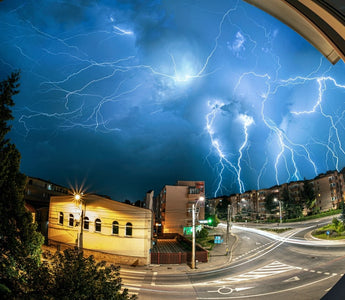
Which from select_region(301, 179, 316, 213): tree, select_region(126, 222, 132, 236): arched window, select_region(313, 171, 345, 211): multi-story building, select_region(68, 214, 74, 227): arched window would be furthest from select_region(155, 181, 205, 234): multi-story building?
select_region(313, 171, 345, 211): multi-story building

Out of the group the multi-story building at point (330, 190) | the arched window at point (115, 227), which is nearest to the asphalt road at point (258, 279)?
the arched window at point (115, 227)

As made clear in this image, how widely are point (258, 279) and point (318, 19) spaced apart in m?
21.8

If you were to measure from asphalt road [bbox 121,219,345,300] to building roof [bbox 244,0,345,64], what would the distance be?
16654 mm

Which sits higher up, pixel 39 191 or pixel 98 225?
pixel 39 191

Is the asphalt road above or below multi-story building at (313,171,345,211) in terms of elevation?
below

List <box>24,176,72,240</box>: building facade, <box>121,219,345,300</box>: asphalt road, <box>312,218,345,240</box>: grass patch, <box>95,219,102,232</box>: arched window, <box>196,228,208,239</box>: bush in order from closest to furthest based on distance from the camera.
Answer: <box>121,219,345,300</box>: asphalt road → <box>95,219,102,232</box>: arched window → <box>312,218,345,240</box>: grass patch → <box>24,176,72,240</box>: building facade → <box>196,228,208,239</box>: bush

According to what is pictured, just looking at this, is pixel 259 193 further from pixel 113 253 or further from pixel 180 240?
pixel 113 253

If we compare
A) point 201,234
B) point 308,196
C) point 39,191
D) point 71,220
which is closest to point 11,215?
point 71,220

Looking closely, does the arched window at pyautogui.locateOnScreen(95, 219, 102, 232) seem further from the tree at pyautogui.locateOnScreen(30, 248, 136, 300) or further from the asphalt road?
the tree at pyautogui.locateOnScreen(30, 248, 136, 300)

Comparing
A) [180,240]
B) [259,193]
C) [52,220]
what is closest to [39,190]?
[52,220]

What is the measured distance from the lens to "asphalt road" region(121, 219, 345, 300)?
16.0m

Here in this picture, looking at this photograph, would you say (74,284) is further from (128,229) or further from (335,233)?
(335,233)

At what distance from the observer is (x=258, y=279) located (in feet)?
65.0

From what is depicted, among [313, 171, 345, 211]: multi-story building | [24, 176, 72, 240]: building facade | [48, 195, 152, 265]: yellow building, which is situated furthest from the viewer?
[313, 171, 345, 211]: multi-story building
